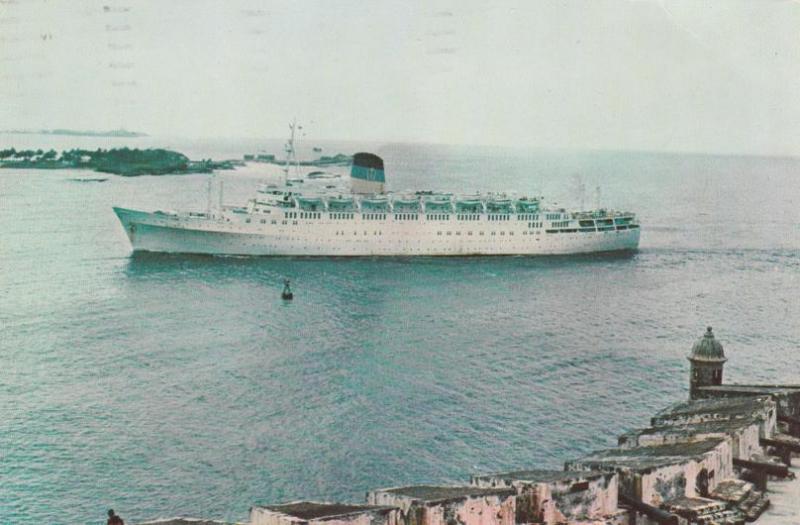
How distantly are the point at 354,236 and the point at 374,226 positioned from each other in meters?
1.00

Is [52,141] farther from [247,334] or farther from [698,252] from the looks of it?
[698,252]

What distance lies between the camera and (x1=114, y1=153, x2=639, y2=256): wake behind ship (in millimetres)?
38656

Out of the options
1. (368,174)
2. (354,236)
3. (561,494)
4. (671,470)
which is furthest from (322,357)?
(368,174)

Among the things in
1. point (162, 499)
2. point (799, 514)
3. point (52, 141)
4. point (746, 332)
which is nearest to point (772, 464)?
point (799, 514)

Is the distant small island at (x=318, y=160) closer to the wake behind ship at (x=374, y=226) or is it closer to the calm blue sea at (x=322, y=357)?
the wake behind ship at (x=374, y=226)

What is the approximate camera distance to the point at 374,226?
41500mm

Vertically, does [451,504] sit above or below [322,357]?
above

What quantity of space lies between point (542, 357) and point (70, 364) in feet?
32.7

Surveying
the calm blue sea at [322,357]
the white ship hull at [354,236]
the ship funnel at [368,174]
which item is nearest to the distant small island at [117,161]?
the calm blue sea at [322,357]

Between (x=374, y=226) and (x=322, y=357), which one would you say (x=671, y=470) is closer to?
(x=322, y=357)

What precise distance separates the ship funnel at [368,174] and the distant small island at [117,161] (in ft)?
34.0

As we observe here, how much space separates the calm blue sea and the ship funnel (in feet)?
18.2

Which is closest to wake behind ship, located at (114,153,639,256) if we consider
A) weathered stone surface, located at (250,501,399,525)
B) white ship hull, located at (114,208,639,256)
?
white ship hull, located at (114,208,639,256)

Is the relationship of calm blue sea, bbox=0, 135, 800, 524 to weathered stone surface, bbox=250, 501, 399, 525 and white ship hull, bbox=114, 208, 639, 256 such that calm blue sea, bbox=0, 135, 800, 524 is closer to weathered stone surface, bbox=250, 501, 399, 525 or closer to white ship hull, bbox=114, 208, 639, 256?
white ship hull, bbox=114, 208, 639, 256
